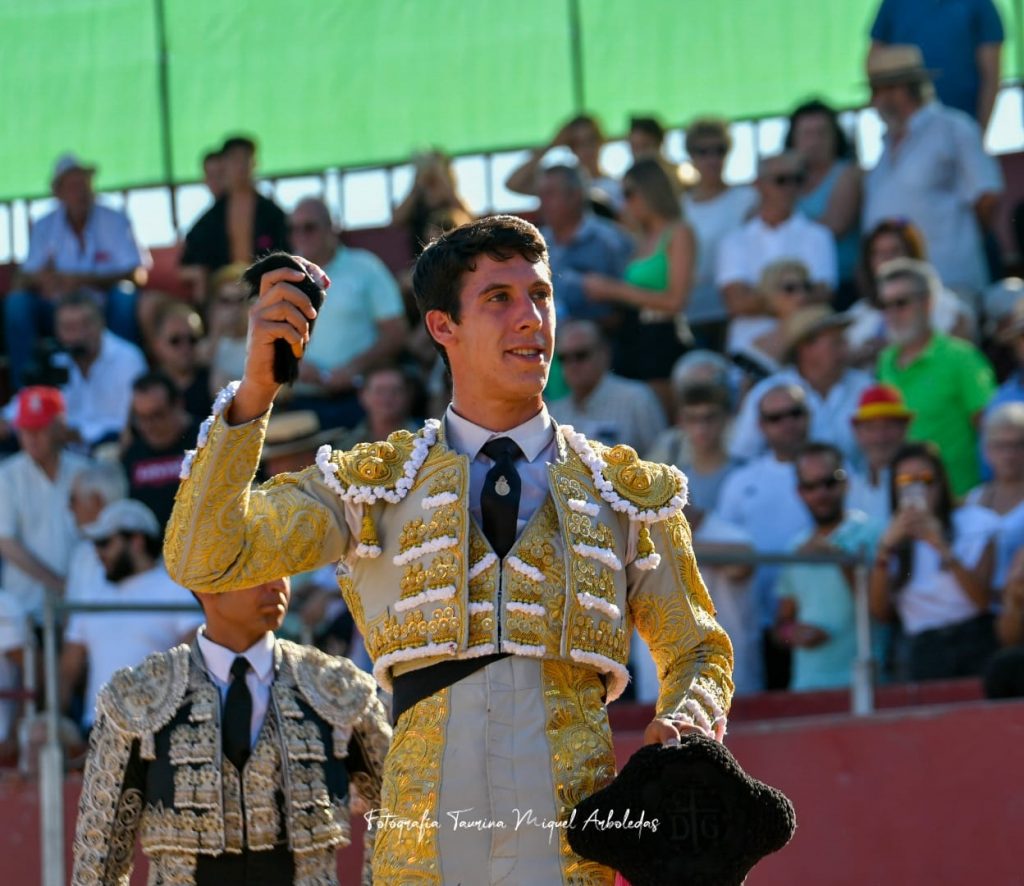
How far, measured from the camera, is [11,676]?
25.1ft

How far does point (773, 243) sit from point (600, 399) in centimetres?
98

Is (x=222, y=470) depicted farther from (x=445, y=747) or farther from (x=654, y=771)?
(x=654, y=771)

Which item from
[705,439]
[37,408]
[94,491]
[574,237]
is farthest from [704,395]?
[37,408]

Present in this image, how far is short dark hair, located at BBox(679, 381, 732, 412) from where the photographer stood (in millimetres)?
8172

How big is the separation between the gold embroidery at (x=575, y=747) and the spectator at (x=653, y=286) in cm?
509

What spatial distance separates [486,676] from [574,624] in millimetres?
166

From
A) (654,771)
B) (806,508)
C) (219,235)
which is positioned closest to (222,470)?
(654,771)

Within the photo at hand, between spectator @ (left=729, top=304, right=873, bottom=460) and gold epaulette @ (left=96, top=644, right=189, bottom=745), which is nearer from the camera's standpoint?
gold epaulette @ (left=96, top=644, right=189, bottom=745)

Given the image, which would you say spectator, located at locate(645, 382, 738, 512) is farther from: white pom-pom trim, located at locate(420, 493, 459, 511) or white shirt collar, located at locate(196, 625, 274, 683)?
white pom-pom trim, located at locate(420, 493, 459, 511)

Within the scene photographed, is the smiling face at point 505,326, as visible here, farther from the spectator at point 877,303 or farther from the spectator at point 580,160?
the spectator at point 580,160

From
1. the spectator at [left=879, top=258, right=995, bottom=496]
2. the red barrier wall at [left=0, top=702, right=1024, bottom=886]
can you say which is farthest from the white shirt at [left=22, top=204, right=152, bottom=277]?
the red barrier wall at [left=0, top=702, right=1024, bottom=886]

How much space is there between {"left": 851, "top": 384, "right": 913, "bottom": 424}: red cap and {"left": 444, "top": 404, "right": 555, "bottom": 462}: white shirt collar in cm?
389

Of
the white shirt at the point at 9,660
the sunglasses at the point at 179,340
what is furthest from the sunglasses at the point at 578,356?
the white shirt at the point at 9,660

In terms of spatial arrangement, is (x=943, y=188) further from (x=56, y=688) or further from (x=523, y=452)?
(x=523, y=452)
